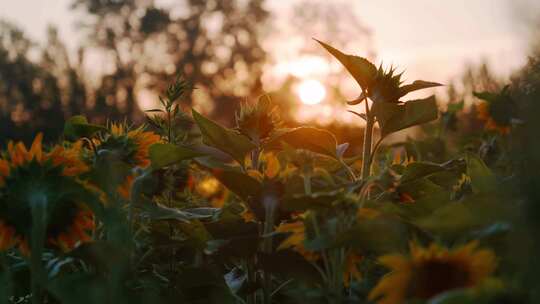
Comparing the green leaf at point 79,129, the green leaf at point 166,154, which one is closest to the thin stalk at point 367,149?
the green leaf at point 166,154

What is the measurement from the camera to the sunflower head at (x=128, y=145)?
42.1 inches

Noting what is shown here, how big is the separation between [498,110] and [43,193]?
137 cm

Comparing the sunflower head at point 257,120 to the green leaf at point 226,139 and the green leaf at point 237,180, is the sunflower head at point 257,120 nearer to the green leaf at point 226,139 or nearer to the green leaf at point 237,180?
the green leaf at point 226,139

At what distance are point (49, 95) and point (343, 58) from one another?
46.5 ft

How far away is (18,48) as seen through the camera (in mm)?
13742

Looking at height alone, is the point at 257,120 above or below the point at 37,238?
above

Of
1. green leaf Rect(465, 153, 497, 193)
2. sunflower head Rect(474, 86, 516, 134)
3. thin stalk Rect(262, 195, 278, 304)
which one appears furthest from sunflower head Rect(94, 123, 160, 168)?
sunflower head Rect(474, 86, 516, 134)

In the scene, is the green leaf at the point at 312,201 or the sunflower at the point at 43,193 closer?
the green leaf at the point at 312,201

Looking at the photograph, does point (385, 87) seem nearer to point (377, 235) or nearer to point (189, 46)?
point (377, 235)

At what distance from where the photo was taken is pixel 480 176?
860 mm

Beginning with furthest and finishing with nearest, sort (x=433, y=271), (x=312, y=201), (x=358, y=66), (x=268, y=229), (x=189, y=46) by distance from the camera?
1. (x=189, y=46)
2. (x=358, y=66)
3. (x=268, y=229)
4. (x=312, y=201)
5. (x=433, y=271)

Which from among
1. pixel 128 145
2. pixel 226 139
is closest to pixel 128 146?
pixel 128 145

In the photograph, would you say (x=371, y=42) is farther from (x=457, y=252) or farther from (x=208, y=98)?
(x=457, y=252)

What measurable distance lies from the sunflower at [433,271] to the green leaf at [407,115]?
1.44 ft
